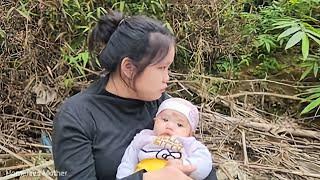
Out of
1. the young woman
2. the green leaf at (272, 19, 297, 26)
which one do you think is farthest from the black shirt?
the green leaf at (272, 19, 297, 26)

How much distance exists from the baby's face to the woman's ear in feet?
0.55

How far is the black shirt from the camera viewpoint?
1673 millimetres

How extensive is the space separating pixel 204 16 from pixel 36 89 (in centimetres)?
114

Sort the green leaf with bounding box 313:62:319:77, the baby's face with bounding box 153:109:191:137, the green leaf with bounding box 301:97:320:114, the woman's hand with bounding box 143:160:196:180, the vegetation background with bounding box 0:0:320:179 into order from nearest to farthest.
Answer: the woman's hand with bounding box 143:160:196:180, the baby's face with bounding box 153:109:191:137, the vegetation background with bounding box 0:0:320:179, the green leaf with bounding box 301:97:320:114, the green leaf with bounding box 313:62:319:77

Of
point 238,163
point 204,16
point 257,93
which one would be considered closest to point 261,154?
point 238,163

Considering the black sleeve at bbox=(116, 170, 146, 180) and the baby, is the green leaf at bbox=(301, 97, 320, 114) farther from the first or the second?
the black sleeve at bbox=(116, 170, 146, 180)

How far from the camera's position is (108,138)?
5.74 ft

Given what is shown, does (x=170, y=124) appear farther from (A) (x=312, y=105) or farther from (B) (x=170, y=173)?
(A) (x=312, y=105)

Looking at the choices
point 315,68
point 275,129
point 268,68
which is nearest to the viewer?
point 275,129

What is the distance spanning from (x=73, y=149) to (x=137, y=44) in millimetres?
371

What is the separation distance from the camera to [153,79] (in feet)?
5.73

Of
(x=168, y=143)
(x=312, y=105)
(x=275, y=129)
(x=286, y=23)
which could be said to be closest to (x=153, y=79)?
(x=168, y=143)

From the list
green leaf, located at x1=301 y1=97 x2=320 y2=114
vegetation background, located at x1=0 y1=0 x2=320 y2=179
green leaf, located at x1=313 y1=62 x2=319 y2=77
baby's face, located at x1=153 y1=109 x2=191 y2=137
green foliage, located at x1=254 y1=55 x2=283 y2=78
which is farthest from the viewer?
green foliage, located at x1=254 y1=55 x2=283 y2=78

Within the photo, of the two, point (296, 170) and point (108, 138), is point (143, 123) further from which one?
point (296, 170)
